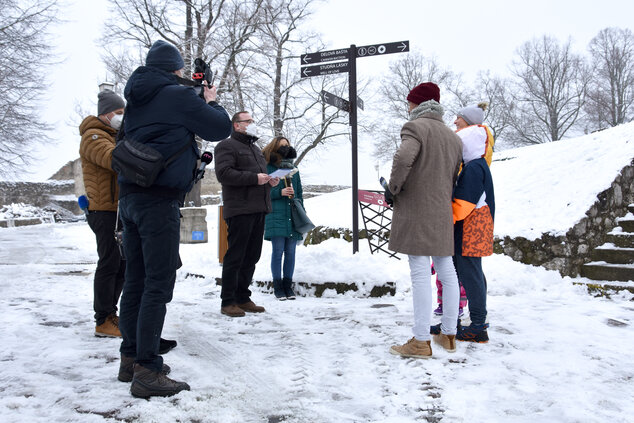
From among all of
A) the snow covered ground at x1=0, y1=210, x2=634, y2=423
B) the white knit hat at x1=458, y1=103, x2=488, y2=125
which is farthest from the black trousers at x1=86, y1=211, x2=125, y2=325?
the white knit hat at x1=458, y1=103, x2=488, y2=125

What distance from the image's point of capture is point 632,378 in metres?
2.77

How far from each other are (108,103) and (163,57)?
1391 millimetres

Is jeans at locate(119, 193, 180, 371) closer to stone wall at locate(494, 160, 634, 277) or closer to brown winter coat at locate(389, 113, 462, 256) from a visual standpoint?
brown winter coat at locate(389, 113, 462, 256)

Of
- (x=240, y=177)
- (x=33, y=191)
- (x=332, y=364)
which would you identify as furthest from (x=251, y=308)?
(x=33, y=191)

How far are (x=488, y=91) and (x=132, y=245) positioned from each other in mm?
37562

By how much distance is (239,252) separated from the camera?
452 centimetres

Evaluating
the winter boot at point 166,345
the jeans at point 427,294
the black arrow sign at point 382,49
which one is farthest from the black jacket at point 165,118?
the black arrow sign at point 382,49

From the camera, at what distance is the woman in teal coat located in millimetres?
5223

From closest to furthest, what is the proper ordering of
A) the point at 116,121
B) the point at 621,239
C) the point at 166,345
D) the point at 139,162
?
the point at 139,162 → the point at 166,345 → the point at 116,121 → the point at 621,239

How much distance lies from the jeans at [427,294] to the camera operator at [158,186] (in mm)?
1597

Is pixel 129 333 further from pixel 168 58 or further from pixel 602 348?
pixel 602 348

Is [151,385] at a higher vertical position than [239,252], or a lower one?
lower

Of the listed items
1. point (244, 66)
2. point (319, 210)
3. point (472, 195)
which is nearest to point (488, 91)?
point (244, 66)

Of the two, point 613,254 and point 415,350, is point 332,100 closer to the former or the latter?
point 415,350
